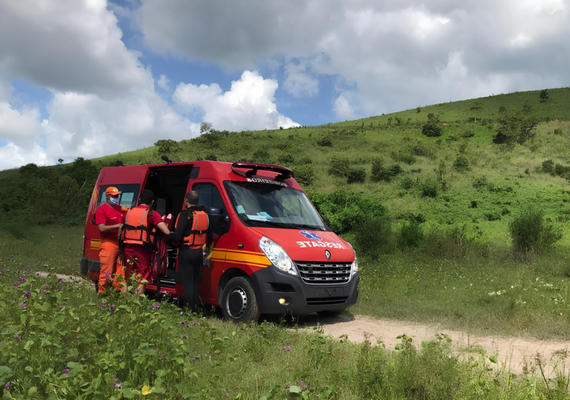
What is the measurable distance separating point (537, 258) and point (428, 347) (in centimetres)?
1027

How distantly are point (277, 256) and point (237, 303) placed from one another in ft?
3.10

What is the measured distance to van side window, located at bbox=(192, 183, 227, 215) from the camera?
735cm

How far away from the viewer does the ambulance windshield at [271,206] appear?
718 centimetres

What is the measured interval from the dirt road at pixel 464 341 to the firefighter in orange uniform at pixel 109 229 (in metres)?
3.11

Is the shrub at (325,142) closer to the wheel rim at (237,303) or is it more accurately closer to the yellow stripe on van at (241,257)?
the yellow stripe on van at (241,257)

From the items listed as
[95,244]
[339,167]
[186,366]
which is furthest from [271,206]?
[339,167]

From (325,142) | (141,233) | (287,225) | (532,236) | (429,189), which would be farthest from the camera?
(325,142)

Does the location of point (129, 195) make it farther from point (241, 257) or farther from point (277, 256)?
point (277, 256)

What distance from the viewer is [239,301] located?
671cm

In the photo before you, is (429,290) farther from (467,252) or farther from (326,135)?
(326,135)

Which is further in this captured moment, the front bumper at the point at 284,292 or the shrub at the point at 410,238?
the shrub at the point at 410,238

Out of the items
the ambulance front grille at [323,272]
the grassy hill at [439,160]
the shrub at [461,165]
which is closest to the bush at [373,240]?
the grassy hill at [439,160]

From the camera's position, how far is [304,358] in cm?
482

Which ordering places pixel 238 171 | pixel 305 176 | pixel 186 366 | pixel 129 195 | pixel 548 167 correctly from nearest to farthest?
pixel 186 366 → pixel 238 171 → pixel 129 195 → pixel 305 176 → pixel 548 167
